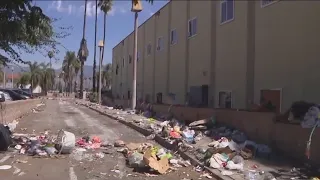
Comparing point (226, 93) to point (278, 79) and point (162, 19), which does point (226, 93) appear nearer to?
point (278, 79)

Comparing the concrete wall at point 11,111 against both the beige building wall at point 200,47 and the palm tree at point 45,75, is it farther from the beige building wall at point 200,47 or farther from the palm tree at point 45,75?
the palm tree at point 45,75

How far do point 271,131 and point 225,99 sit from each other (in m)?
9.76

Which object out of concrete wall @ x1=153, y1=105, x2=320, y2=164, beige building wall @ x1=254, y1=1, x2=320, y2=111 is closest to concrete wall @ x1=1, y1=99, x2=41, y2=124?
concrete wall @ x1=153, y1=105, x2=320, y2=164

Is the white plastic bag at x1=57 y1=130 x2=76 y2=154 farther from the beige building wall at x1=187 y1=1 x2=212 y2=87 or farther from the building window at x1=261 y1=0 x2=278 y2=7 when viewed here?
the beige building wall at x1=187 y1=1 x2=212 y2=87

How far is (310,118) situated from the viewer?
11250 mm

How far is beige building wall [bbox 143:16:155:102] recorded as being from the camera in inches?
1578

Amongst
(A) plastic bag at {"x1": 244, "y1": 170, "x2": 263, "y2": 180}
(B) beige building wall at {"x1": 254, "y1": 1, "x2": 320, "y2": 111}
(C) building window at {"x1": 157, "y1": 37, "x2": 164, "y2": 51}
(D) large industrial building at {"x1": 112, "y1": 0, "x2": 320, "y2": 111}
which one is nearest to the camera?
(A) plastic bag at {"x1": 244, "y1": 170, "x2": 263, "y2": 180}

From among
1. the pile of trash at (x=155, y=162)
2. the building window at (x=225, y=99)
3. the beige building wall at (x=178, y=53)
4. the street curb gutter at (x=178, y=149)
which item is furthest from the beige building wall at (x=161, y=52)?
the pile of trash at (x=155, y=162)

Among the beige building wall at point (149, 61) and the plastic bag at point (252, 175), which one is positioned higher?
the beige building wall at point (149, 61)

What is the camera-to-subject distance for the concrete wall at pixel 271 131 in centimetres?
1100

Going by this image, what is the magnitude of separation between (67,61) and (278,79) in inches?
4049

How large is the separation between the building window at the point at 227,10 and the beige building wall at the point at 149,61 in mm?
16706

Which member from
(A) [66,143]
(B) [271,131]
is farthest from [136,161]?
(B) [271,131]

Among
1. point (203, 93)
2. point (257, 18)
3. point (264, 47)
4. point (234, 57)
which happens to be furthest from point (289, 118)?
point (203, 93)
